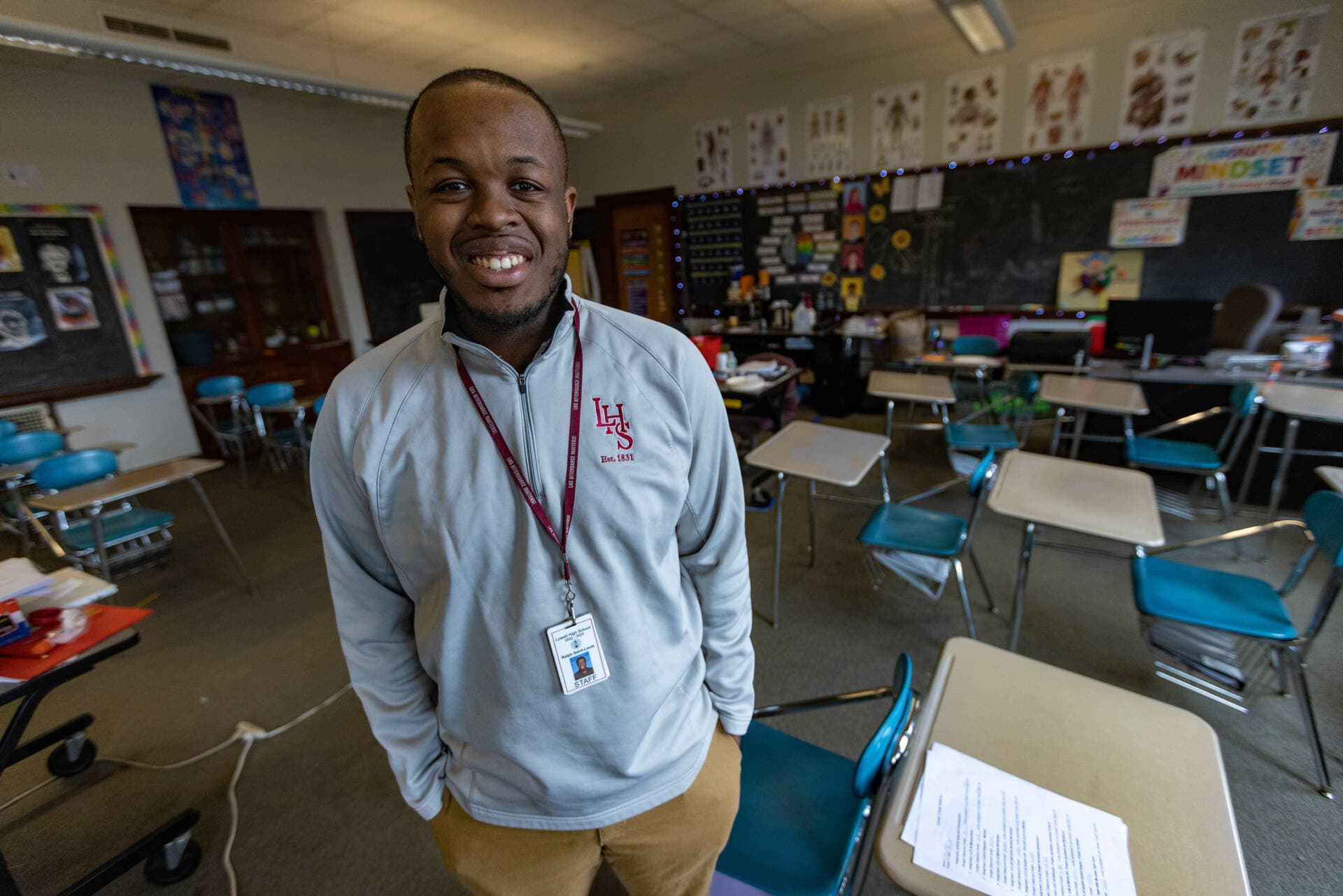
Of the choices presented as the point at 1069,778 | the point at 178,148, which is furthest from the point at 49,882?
the point at 178,148

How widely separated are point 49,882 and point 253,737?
54 centimetres

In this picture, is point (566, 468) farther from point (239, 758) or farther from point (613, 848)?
point (239, 758)

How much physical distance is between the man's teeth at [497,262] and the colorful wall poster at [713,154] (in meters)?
6.01

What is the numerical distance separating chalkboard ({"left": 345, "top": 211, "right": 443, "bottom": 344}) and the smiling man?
6139 millimetres

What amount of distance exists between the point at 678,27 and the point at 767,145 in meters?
1.54

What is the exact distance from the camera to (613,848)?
0.88 meters

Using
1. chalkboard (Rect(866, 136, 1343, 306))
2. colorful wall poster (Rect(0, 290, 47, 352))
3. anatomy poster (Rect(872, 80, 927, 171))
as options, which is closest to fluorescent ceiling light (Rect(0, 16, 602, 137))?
colorful wall poster (Rect(0, 290, 47, 352))

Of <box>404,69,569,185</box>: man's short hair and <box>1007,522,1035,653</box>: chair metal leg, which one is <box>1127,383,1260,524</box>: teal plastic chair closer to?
<box>1007,522,1035,653</box>: chair metal leg

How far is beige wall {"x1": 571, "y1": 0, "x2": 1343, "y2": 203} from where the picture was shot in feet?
13.2

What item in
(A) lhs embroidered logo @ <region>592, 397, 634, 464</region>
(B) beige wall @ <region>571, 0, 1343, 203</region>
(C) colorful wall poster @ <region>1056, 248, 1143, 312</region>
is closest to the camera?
(A) lhs embroidered logo @ <region>592, 397, 634, 464</region>

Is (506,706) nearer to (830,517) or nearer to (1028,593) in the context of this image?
(1028,593)

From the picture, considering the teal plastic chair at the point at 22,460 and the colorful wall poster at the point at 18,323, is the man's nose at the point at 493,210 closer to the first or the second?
the teal plastic chair at the point at 22,460

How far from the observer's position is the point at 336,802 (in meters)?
1.79

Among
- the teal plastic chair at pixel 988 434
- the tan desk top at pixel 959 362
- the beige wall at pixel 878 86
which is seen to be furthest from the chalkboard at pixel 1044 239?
the teal plastic chair at pixel 988 434
